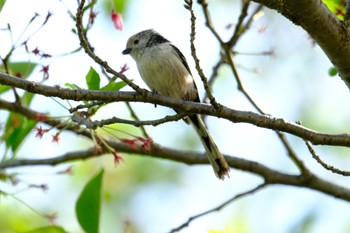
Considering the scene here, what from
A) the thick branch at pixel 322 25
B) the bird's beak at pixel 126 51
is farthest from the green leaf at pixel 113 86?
the bird's beak at pixel 126 51

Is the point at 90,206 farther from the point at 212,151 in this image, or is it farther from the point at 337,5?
the point at 337,5

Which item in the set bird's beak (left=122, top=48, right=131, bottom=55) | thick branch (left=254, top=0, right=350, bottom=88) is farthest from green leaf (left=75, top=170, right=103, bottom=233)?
bird's beak (left=122, top=48, right=131, bottom=55)

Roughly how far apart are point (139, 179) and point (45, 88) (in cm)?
617

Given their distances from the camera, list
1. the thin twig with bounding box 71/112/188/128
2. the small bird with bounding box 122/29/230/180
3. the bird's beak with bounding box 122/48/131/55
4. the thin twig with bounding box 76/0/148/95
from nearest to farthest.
→ the thin twig with bounding box 76/0/148/95 → the thin twig with bounding box 71/112/188/128 → the small bird with bounding box 122/29/230/180 → the bird's beak with bounding box 122/48/131/55

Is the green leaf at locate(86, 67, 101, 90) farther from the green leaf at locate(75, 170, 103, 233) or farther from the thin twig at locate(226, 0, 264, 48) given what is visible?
the thin twig at locate(226, 0, 264, 48)

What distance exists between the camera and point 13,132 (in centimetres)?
483

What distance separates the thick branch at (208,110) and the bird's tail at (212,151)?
1.57m

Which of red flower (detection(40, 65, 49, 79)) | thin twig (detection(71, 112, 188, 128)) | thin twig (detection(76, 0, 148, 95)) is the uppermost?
red flower (detection(40, 65, 49, 79))

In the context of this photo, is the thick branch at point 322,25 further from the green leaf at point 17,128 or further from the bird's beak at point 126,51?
the bird's beak at point 126,51

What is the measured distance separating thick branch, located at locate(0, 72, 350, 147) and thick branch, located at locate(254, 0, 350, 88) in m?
0.38

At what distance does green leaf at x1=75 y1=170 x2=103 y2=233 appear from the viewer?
4.06 m

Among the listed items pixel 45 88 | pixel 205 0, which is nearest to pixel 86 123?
pixel 45 88

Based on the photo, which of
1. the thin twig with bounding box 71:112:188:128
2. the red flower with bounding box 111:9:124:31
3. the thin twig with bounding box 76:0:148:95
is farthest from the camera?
the red flower with bounding box 111:9:124:31

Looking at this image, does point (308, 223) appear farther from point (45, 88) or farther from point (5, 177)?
point (45, 88)
